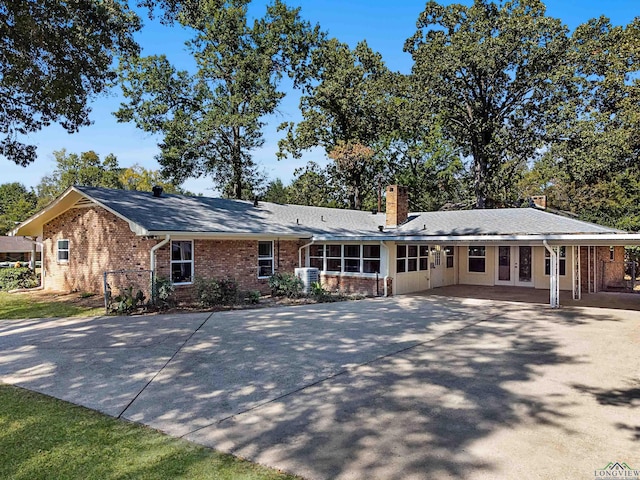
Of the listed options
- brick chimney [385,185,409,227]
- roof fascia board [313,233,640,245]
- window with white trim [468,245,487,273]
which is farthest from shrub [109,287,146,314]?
window with white trim [468,245,487,273]

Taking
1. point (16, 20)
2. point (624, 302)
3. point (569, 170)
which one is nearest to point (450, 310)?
point (624, 302)

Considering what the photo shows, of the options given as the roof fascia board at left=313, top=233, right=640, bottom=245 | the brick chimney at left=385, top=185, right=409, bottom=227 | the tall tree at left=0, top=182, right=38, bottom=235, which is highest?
the tall tree at left=0, top=182, right=38, bottom=235

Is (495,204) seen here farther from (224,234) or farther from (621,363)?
(621,363)

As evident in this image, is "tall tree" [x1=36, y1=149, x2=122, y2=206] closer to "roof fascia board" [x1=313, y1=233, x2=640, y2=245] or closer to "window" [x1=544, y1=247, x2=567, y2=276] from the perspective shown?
"roof fascia board" [x1=313, y1=233, x2=640, y2=245]

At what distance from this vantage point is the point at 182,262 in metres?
13.2

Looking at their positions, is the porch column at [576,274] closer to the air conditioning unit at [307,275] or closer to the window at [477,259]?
Answer: the window at [477,259]

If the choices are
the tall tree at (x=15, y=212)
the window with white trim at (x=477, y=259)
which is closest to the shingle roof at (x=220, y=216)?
the window with white trim at (x=477, y=259)

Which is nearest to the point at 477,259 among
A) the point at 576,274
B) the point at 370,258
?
the point at 576,274

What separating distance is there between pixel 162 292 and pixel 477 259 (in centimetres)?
1398

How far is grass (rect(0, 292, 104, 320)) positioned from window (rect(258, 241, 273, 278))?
5.39 meters

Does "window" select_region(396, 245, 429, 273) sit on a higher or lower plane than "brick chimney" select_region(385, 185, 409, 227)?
lower

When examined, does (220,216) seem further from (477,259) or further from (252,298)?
(477,259)

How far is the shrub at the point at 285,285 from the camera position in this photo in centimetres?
1455

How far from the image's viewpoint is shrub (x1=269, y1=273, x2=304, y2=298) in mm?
14555
